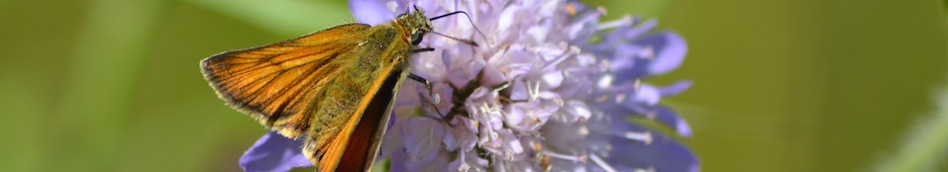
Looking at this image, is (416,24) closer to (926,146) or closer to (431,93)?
(431,93)

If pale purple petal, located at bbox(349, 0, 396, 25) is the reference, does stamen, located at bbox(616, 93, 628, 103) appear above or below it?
below

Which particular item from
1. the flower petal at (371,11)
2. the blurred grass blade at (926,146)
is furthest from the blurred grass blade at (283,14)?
the blurred grass blade at (926,146)

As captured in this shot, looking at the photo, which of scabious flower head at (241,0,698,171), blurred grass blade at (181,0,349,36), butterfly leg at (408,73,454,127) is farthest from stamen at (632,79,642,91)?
blurred grass blade at (181,0,349,36)

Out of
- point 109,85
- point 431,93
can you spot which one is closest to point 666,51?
point 431,93

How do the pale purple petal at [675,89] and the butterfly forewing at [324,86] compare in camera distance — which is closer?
the butterfly forewing at [324,86]

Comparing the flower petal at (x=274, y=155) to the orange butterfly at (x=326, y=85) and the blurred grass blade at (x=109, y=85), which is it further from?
the blurred grass blade at (x=109, y=85)

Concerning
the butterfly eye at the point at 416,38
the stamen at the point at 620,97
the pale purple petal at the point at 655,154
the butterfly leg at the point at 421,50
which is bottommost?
the pale purple petal at the point at 655,154

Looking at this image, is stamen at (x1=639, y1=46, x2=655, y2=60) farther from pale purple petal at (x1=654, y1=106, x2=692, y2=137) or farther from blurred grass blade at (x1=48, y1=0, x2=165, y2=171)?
blurred grass blade at (x1=48, y1=0, x2=165, y2=171)
